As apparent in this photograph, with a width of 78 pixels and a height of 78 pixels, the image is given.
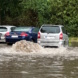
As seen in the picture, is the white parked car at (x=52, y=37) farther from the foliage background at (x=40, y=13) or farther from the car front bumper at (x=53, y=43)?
the foliage background at (x=40, y=13)

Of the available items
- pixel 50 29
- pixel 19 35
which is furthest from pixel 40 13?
pixel 50 29

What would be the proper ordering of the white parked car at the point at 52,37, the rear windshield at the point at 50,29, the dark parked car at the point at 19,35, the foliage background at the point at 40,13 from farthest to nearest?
1. the foliage background at the point at 40,13
2. the dark parked car at the point at 19,35
3. the rear windshield at the point at 50,29
4. the white parked car at the point at 52,37

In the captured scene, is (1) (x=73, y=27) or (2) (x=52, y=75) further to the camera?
(1) (x=73, y=27)

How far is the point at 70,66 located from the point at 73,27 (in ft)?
84.3

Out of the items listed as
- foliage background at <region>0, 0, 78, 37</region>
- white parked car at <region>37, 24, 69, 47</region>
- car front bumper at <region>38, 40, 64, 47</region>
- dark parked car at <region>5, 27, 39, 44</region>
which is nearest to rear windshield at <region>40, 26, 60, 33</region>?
white parked car at <region>37, 24, 69, 47</region>

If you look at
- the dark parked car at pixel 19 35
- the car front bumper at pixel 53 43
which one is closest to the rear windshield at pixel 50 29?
the car front bumper at pixel 53 43

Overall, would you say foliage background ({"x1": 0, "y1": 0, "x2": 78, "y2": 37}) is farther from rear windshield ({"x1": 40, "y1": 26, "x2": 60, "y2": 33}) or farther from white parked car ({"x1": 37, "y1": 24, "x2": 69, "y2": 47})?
white parked car ({"x1": 37, "y1": 24, "x2": 69, "y2": 47})

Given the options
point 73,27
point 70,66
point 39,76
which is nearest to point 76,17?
point 73,27

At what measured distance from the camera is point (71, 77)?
10.1m

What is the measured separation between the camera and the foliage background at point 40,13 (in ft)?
127

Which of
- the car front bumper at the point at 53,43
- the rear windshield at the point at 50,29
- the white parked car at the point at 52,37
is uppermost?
the rear windshield at the point at 50,29

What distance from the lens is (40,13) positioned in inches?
1615

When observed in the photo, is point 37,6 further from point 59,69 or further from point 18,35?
point 59,69

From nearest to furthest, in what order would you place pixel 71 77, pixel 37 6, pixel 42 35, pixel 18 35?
pixel 71 77
pixel 42 35
pixel 18 35
pixel 37 6
